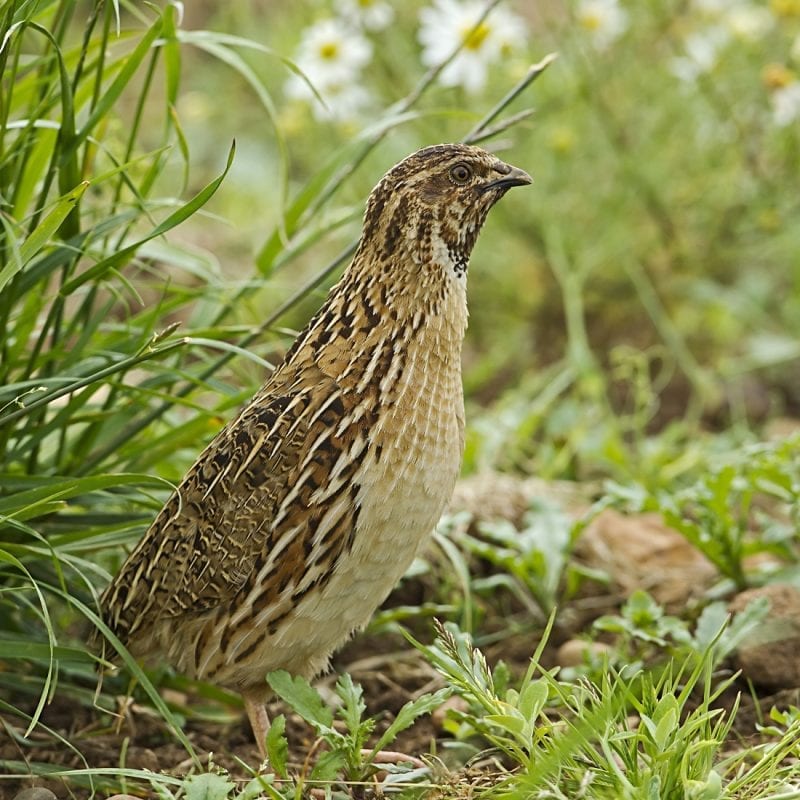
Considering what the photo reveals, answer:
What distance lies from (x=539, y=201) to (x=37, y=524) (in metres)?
2.86

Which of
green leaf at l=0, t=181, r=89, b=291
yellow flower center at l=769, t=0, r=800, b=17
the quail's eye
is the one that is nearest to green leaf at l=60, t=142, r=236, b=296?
green leaf at l=0, t=181, r=89, b=291

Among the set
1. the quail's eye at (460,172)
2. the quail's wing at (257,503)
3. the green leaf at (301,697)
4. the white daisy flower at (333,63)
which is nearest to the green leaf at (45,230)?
the quail's wing at (257,503)

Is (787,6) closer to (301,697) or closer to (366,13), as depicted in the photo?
(366,13)

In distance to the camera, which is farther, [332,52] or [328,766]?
[332,52]

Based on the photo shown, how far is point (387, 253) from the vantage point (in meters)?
2.99

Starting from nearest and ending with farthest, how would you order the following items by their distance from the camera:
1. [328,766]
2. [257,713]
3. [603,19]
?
[328,766] < [257,713] < [603,19]

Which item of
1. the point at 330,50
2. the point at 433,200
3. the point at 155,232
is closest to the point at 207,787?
the point at 155,232

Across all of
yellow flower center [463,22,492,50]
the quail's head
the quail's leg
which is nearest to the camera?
the quail's head

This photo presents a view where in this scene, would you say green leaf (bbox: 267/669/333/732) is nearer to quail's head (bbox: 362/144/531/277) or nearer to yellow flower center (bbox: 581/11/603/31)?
quail's head (bbox: 362/144/531/277)

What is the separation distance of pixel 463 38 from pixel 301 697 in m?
3.00

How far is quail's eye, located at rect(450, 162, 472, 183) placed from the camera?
2979mm

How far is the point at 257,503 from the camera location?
288 cm

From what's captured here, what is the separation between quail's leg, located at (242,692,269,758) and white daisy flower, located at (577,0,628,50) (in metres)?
3.48

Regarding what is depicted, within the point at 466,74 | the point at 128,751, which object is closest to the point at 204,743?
the point at 128,751
